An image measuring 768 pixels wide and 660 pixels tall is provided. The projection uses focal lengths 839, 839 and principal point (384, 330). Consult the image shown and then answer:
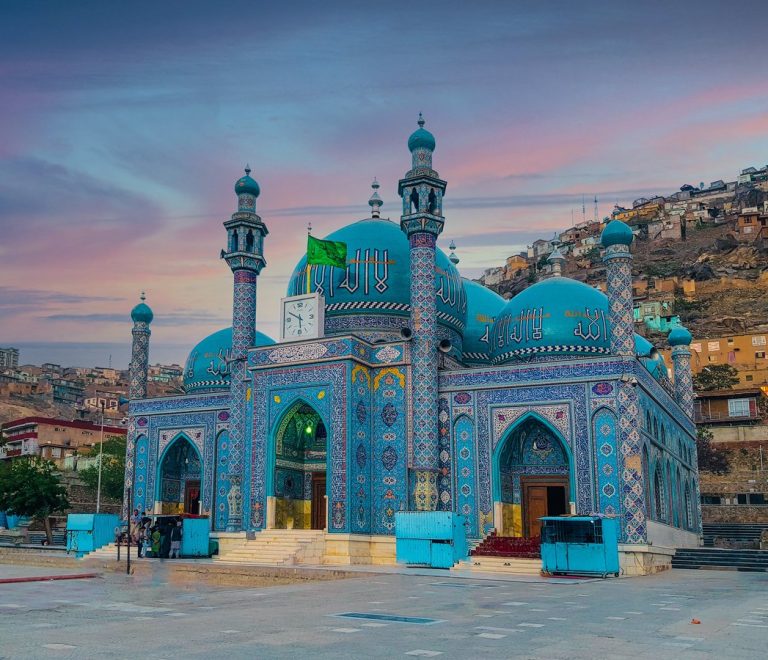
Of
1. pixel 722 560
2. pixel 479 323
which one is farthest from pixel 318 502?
pixel 722 560

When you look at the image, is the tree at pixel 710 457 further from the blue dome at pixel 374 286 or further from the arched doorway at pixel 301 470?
the arched doorway at pixel 301 470

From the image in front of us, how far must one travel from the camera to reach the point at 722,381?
66.4 m

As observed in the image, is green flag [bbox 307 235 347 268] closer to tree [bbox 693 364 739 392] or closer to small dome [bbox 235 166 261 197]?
small dome [bbox 235 166 261 197]

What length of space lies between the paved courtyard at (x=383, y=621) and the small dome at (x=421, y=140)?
15.3 metres

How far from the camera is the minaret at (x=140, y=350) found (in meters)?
32.1

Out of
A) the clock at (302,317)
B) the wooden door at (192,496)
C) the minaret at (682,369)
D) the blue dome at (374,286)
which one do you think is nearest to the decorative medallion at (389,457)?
the clock at (302,317)

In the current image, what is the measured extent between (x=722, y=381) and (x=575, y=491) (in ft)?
161

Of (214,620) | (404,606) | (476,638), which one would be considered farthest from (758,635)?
(214,620)

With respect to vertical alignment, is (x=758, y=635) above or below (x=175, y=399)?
below

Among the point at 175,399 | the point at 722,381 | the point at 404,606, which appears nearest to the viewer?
the point at 404,606

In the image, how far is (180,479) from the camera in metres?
31.3

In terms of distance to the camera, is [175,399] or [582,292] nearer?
[582,292]

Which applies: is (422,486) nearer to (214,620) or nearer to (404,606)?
(404,606)

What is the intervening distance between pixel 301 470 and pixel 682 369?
51.9 feet
